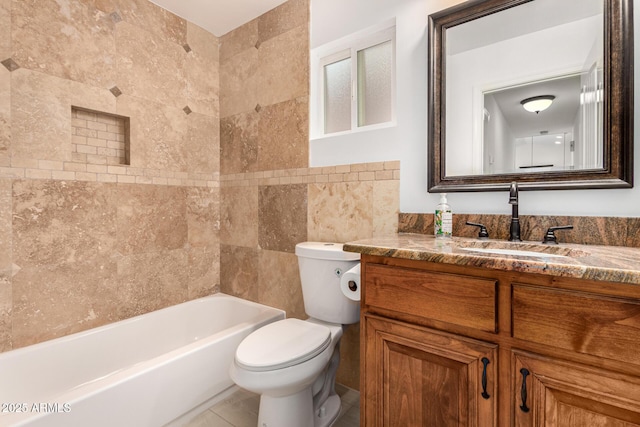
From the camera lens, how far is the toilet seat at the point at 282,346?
4.03 feet

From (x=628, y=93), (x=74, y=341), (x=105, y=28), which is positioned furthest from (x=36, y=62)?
(x=628, y=93)

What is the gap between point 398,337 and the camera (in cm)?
106

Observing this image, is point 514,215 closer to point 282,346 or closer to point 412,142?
point 412,142

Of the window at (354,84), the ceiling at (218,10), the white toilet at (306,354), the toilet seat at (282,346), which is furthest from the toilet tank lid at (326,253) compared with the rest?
the ceiling at (218,10)

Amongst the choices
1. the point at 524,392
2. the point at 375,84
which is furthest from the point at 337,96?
the point at 524,392

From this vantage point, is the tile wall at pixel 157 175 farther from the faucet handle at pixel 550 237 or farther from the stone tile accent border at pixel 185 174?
the faucet handle at pixel 550 237

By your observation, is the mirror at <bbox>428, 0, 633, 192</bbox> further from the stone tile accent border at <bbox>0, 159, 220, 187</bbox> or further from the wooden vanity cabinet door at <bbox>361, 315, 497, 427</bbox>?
the stone tile accent border at <bbox>0, 159, 220, 187</bbox>

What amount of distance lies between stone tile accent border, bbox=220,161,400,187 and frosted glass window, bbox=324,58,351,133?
33 cm

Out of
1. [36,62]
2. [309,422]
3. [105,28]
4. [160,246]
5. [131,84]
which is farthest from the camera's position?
[160,246]

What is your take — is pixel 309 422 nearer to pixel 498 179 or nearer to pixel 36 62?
pixel 498 179

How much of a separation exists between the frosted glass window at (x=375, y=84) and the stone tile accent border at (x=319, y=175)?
1.11 feet

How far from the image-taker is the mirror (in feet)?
3.71

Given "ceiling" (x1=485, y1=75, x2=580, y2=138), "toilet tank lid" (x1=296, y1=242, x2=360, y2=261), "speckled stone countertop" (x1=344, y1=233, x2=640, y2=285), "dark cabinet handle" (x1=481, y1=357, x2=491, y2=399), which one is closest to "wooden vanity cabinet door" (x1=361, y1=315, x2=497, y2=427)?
"dark cabinet handle" (x1=481, y1=357, x2=491, y2=399)

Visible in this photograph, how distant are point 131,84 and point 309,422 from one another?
223 cm
